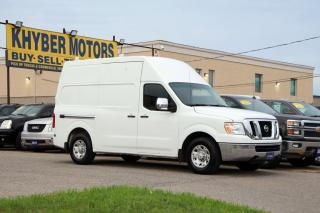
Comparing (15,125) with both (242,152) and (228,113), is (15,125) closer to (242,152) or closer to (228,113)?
(228,113)

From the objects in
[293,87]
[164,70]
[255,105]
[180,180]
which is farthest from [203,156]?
[293,87]

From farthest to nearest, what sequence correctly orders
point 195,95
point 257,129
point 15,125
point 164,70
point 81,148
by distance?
1. point 15,125
2. point 81,148
3. point 164,70
4. point 195,95
5. point 257,129

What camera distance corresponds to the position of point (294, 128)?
1335 cm

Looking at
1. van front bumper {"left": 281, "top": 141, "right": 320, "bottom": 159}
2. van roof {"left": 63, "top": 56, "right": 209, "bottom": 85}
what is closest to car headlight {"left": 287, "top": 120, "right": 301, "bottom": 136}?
van front bumper {"left": 281, "top": 141, "right": 320, "bottom": 159}

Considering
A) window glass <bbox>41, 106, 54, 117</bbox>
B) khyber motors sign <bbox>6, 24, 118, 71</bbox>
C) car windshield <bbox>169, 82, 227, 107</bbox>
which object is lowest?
window glass <bbox>41, 106, 54, 117</bbox>

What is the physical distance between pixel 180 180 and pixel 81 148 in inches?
157

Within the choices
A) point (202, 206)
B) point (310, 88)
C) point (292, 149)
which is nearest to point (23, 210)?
point (202, 206)

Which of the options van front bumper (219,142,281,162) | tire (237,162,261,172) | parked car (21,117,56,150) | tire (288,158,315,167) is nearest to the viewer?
van front bumper (219,142,281,162)

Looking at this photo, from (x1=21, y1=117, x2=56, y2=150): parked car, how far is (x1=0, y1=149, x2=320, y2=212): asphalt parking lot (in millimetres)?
3687

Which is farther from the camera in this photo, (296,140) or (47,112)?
(47,112)

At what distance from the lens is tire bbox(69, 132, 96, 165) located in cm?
1368

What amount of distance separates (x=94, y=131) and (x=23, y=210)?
705 centimetres

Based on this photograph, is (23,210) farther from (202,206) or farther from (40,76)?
(40,76)

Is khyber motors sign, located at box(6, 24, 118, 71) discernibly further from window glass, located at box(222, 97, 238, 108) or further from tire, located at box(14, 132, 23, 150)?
window glass, located at box(222, 97, 238, 108)
